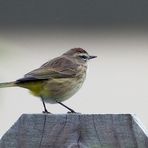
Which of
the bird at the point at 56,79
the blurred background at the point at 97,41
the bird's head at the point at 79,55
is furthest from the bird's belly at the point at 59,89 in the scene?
the blurred background at the point at 97,41

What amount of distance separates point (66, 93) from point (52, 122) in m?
2.98

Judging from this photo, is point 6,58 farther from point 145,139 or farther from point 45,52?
point 45,52

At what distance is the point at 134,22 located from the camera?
957 cm

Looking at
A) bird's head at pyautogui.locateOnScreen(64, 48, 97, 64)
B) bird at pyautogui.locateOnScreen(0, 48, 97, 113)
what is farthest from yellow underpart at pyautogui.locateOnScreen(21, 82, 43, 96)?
bird's head at pyautogui.locateOnScreen(64, 48, 97, 64)

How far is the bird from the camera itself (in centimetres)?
598

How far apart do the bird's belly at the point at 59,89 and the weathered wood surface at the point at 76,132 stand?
2.57 m

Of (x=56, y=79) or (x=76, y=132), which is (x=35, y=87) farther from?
(x=76, y=132)

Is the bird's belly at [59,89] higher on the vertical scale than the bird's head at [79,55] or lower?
lower

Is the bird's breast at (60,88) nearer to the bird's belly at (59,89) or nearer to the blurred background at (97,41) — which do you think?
the bird's belly at (59,89)

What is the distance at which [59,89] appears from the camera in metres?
6.29

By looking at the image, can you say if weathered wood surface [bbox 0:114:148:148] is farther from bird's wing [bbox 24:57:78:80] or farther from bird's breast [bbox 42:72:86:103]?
bird's breast [bbox 42:72:86:103]

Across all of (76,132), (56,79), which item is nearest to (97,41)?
(56,79)

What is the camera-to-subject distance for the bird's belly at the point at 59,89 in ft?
20.1

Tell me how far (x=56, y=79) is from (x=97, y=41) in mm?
3023
